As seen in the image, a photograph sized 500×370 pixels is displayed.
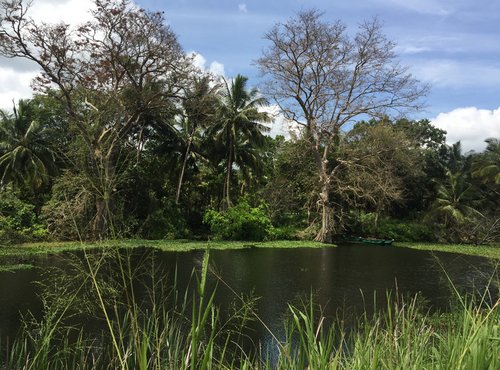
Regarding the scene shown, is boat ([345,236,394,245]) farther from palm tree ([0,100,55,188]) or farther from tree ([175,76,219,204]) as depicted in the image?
palm tree ([0,100,55,188])

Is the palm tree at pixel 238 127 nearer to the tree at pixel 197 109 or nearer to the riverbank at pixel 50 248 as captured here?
the tree at pixel 197 109

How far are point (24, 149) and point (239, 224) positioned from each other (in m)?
13.6

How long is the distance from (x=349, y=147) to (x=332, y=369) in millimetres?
30686

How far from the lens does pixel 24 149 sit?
87.1 ft

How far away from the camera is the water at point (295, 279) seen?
9.45 metres

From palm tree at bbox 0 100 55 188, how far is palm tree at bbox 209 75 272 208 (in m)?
10.6

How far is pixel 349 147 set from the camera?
3158 cm

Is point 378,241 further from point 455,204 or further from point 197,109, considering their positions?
point 197,109

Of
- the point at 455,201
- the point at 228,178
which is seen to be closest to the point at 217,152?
the point at 228,178

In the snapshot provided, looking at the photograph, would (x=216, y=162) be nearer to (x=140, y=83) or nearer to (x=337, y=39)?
(x=140, y=83)

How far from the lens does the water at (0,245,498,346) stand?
9.45 metres

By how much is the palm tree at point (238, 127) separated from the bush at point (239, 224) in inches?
51.9

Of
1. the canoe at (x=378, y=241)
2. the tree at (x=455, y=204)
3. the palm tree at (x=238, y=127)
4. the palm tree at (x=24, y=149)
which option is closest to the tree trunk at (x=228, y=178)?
the palm tree at (x=238, y=127)

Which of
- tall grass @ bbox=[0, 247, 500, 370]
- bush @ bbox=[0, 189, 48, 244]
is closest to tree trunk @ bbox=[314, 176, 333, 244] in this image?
bush @ bbox=[0, 189, 48, 244]
